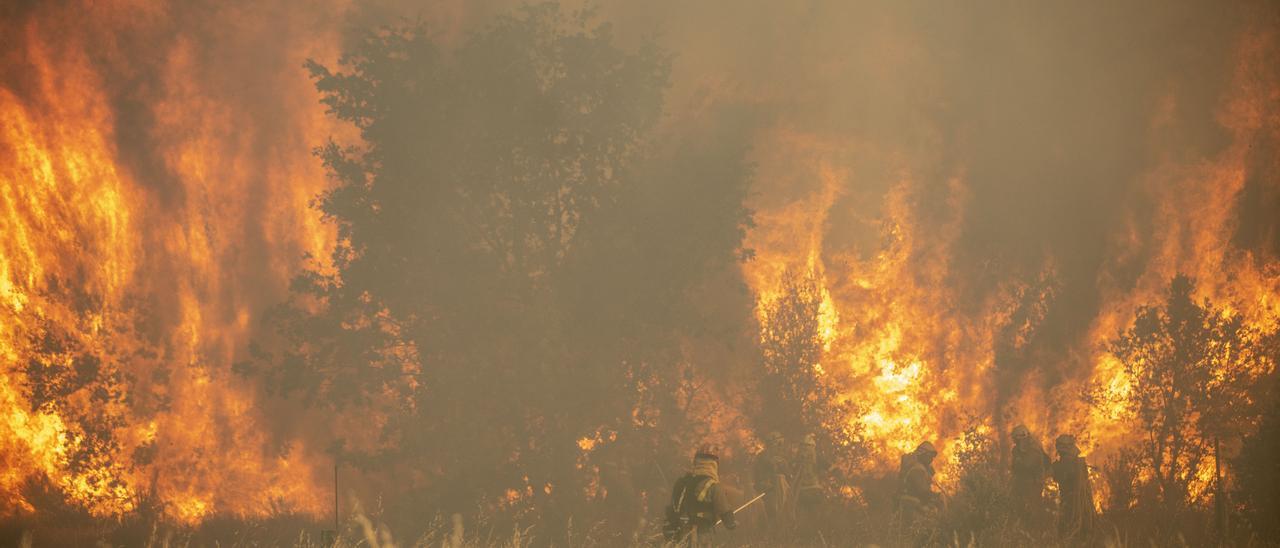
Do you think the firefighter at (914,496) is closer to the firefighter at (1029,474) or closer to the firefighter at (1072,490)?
the firefighter at (1029,474)

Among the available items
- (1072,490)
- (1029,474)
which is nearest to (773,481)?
(1029,474)

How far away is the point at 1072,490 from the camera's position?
16.3 meters

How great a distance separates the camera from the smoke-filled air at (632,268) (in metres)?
18.2

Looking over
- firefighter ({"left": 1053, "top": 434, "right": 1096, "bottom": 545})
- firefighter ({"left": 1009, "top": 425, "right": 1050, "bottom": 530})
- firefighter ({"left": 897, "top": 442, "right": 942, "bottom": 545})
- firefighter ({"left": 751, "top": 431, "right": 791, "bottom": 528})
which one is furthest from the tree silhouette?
firefighter ({"left": 1053, "top": 434, "right": 1096, "bottom": 545})

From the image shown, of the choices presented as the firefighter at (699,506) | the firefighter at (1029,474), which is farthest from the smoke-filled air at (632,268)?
the firefighter at (699,506)

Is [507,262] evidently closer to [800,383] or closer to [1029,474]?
[800,383]

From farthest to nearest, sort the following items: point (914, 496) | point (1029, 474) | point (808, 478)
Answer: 1. point (808, 478)
2. point (1029, 474)
3. point (914, 496)

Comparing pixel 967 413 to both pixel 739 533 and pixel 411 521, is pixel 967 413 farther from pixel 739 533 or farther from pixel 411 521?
pixel 411 521

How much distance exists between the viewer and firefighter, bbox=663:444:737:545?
12.4 m

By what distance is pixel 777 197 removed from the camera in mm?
24797

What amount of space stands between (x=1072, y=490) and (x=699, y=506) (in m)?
7.17

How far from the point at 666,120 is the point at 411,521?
11.6 metres

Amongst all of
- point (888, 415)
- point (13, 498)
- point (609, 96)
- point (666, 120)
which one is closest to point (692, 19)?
point (666, 120)

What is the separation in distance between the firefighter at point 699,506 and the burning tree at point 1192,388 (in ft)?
35.0
